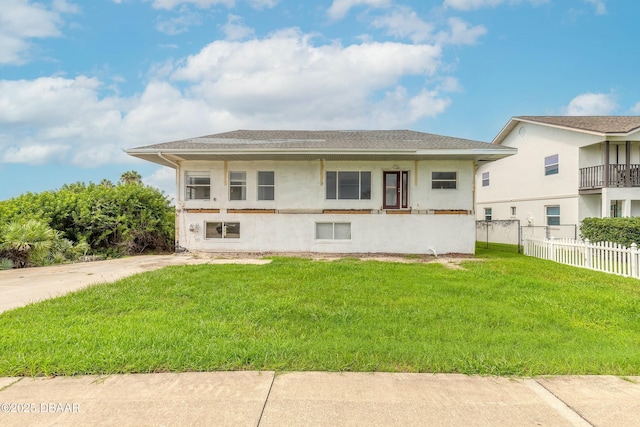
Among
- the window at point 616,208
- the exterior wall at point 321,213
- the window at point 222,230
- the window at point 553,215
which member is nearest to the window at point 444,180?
the exterior wall at point 321,213

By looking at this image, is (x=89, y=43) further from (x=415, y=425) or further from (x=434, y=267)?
(x=415, y=425)

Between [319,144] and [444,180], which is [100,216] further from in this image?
[444,180]

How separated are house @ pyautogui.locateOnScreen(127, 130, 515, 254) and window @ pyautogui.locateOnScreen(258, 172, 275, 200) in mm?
38

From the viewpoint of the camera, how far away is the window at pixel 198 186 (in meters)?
12.3

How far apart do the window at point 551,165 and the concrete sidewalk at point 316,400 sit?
58.0ft

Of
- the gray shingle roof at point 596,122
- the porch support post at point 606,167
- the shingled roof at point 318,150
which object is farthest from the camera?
the gray shingle roof at point 596,122

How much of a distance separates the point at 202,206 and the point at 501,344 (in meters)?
11.0

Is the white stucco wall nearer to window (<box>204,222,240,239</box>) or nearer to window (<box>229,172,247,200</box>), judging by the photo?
window (<box>229,172,247,200</box>)

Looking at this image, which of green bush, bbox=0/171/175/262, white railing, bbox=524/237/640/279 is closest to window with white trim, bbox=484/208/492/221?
white railing, bbox=524/237/640/279

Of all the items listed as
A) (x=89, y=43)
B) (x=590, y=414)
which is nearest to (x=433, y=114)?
(x=89, y=43)

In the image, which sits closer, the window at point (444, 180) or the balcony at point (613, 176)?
the window at point (444, 180)

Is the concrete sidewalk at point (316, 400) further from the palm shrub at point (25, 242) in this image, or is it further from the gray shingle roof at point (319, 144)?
the gray shingle roof at point (319, 144)

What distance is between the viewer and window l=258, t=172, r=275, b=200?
40.1ft

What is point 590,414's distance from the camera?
7.86 ft
